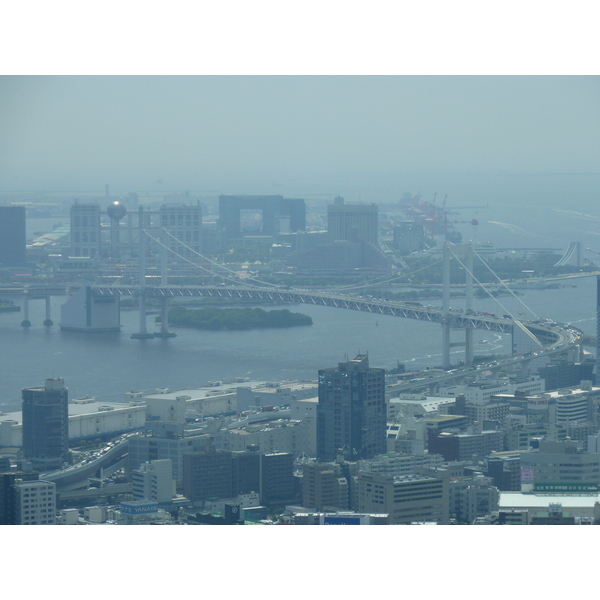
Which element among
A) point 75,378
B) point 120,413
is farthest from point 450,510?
point 75,378

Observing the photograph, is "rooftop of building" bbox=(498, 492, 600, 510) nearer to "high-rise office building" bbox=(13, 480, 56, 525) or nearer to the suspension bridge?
"high-rise office building" bbox=(13, 480, 56, 525)

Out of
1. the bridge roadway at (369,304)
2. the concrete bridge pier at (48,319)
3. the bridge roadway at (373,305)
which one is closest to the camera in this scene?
the bridge roadway at (373,305)

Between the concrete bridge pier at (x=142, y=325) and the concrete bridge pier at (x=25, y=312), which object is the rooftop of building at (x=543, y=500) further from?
the concrete bridge pier at (x=25, y=312)

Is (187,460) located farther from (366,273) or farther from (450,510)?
(366,273)

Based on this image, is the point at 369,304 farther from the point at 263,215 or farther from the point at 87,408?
the point at 263,215

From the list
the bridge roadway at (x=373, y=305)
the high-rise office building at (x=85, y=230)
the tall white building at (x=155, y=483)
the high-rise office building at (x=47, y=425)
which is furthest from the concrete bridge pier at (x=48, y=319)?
the tall white building at (x=155, y=483)

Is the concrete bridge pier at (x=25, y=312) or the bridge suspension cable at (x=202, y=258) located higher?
the bridge suspension cable at (x=202, y=258)

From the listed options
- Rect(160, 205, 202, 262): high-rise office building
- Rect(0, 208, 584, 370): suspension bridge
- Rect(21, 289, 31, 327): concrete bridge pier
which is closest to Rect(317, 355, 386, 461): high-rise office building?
Rect(0, 208, 584, 370): suspension bridge
